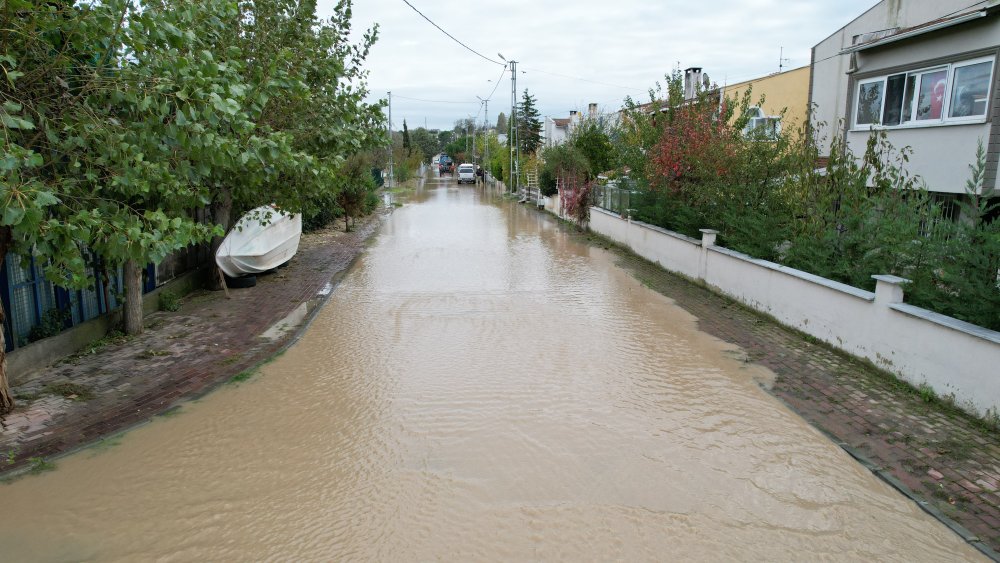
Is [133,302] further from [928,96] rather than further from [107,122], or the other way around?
[928,96]

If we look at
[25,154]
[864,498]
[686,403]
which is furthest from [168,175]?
[864,498]

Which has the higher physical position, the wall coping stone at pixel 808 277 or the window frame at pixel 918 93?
the window frame at pixel 918 93

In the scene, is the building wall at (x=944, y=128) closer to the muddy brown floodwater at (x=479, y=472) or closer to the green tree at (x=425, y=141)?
the muddy brown floodwater at (x=479, y=472)

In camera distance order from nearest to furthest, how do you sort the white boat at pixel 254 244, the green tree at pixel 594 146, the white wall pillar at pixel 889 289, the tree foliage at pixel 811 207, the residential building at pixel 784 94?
the tree foliage at pixel 811 207
the white wall pillar at pixel 889 289
the white boat at pixel 254 244
the residential building at pixel 784 94
the green tree at pixel 594 146

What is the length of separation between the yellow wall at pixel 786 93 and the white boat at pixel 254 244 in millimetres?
13625

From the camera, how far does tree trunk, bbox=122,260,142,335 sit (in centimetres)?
863

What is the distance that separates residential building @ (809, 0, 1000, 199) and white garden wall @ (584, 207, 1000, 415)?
3.29m

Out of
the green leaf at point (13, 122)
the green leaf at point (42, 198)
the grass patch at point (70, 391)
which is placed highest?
the green leaf at point (13, 122)

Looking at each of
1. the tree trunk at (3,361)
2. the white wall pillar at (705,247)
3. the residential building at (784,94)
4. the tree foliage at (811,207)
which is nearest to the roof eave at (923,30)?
the tree foliage at (811,207)

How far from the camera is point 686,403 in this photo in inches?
266

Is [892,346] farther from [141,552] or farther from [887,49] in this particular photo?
[887,49]

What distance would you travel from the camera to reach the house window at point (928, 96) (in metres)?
12.5

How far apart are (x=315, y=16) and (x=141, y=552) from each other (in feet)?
33.8

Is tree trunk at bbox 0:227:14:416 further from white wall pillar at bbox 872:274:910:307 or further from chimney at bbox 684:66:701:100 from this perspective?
chimney at bbox 684:66:701:100
